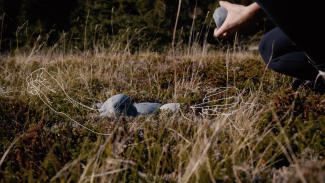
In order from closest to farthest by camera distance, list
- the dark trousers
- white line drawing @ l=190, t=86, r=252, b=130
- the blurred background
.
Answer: the dark trousers → white line drawing @ l=190, t=86, r=252, b=130 → the blurred background

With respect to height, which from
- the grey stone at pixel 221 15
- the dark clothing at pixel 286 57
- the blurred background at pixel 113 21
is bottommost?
the blurred background at pixel 113 21

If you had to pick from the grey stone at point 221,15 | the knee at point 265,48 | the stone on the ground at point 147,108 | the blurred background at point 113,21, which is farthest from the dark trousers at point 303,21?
the blurred background at point 113,21

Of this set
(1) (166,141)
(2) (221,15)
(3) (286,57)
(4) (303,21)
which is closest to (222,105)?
(1) (166,141)

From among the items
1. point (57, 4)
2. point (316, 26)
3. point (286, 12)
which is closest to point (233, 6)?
point (286, 12)

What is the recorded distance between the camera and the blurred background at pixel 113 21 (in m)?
11.4

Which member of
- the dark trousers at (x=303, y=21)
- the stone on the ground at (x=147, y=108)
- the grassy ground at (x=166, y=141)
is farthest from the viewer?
the stone on the ground at (x=147, y=108)

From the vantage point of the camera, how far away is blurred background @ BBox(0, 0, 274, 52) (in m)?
11.4

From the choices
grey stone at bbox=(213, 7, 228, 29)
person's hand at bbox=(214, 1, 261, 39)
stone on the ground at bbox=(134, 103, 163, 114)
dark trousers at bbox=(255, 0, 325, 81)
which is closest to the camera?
dark trousers at bbox=(255, 0, 325, 81)

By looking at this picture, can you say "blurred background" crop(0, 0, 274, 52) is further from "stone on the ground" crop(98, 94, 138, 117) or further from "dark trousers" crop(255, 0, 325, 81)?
"dark trousers" crop(255, 0, 325, 81)

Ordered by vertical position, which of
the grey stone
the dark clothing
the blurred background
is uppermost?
the grey stone

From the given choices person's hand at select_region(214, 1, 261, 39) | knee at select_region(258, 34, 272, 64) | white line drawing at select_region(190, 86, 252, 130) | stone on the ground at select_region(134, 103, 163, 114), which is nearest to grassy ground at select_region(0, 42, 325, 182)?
white line drawing at select_region(190, 86, 252, 130)

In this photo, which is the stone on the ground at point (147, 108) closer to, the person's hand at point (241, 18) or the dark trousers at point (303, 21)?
the person's hand at point (241, 18)

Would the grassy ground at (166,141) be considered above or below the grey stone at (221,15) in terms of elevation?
below

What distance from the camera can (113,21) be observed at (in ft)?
39.1
